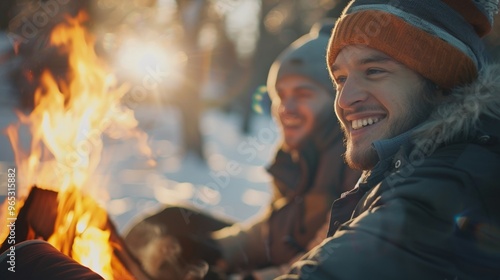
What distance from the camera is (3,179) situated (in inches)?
269

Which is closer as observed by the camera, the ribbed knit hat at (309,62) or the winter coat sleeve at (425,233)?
the winter coat sleeve at (425,233)

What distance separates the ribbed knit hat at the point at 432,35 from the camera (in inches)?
77.5

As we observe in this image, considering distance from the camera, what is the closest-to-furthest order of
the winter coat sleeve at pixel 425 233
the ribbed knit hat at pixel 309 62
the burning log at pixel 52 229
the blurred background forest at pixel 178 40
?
1. the winter coat sleeve at pixel 425 233
2. the burning log at pixel 52 229
3. the ribbed knit hat at pixel 309 62
4. the blurred background forest at pixel 178 40

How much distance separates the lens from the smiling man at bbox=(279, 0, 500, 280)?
1.55 metres

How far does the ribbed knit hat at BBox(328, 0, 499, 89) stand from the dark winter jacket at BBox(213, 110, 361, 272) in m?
1.65

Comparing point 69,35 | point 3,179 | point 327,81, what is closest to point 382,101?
point 69,35

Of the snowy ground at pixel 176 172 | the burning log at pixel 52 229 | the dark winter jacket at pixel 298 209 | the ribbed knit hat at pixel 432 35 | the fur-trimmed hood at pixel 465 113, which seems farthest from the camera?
the snowy ground at pixel 176 172

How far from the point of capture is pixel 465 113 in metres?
1.81

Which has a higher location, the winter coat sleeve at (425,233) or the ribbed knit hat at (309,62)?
the ribbed knit hat at (309,62)

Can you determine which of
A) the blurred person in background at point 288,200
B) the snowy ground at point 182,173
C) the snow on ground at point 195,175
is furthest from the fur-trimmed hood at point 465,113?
the snowy ground at point 182,173

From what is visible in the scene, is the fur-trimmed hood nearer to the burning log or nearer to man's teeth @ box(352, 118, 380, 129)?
man's teeth @ box(352, 118, 380, 129)

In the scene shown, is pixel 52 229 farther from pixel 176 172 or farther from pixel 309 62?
pixel 176 172

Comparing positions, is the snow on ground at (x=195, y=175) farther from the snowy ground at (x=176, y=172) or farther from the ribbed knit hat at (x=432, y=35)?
the ribbed knit hat at (x=432, y=35)

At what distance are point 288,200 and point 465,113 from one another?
226 centimetres
